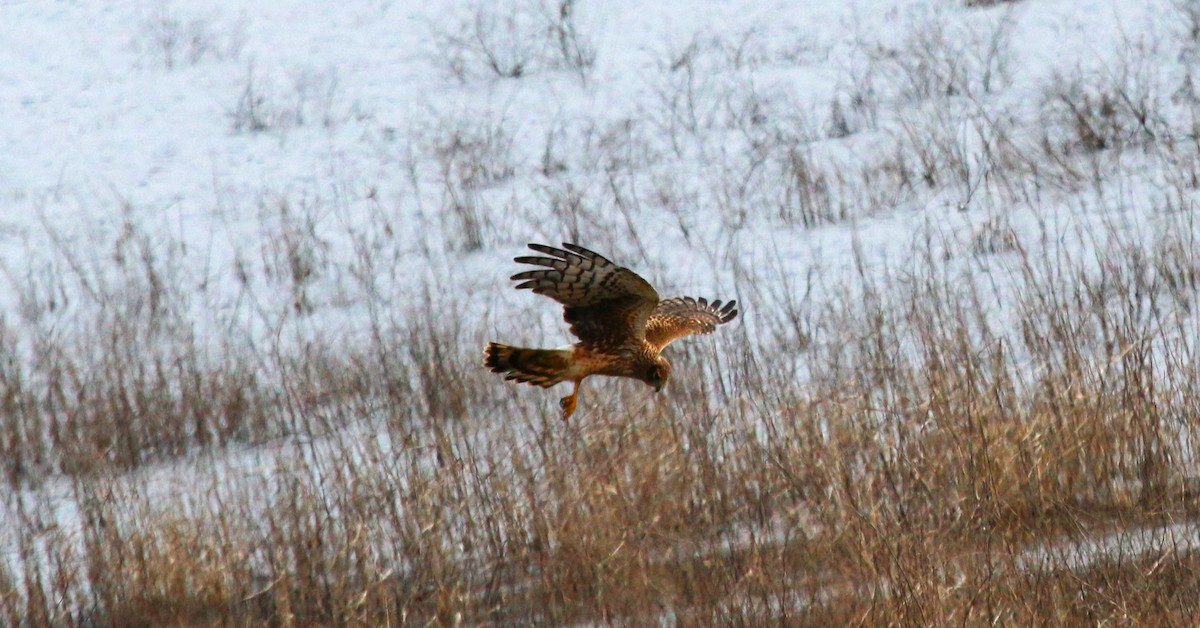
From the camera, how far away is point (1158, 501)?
5.90m

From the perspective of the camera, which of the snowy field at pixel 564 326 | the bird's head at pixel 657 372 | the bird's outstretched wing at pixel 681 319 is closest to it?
the bird's head at pixel 657 372

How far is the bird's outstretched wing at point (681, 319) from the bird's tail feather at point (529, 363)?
68 cm

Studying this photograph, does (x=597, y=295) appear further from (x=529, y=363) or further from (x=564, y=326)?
(x=564, y=326)

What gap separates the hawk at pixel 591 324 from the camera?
472 cm

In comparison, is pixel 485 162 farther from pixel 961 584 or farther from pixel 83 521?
pixel 961 584

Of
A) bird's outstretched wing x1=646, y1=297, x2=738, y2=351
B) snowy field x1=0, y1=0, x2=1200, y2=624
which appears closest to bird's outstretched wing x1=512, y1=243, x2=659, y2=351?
bird's outstretched wing x1=646, y1=297, x2=738, y2=351

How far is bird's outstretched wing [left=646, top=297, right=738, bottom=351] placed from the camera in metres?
5.57

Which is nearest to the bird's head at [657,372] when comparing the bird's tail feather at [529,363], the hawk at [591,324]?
the hawk at [591,324]

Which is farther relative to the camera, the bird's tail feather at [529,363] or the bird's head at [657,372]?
the bird's head at [657,372]

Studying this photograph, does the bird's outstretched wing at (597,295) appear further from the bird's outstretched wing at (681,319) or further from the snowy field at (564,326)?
the snowy field at (564,326)

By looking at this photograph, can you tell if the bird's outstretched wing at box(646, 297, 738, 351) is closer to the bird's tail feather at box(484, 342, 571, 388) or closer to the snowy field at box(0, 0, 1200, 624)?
the snowy field at box(0, 0, 1200, 624)

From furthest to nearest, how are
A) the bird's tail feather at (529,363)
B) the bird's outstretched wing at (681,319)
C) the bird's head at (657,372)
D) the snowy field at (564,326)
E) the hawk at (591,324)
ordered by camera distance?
the snowy field at (564,326) < the bird's outstretched wing at (681,319) < the bird's head at (657,372) < the hawk at (591,324) < the bird's tail feather at (529,363)

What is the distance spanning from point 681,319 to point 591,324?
104 cm

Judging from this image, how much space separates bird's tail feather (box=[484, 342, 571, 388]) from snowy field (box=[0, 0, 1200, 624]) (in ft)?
2.48
